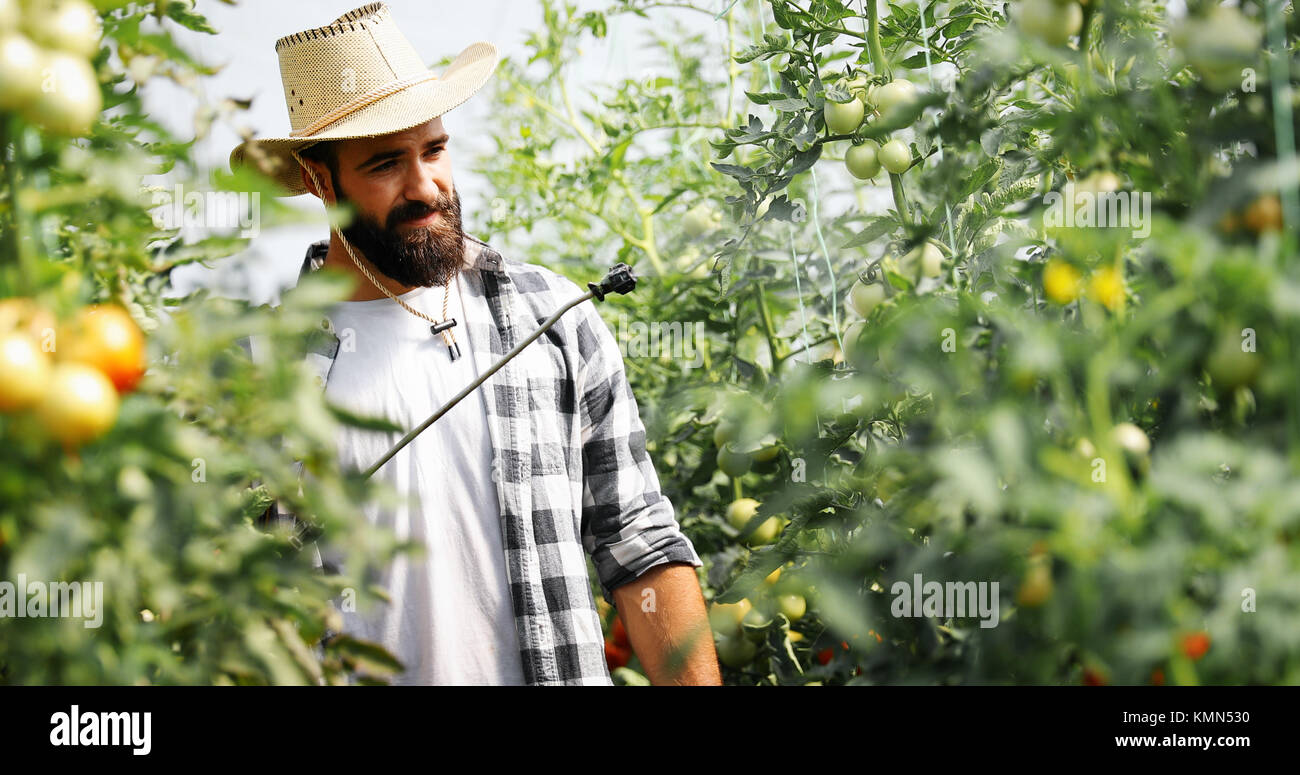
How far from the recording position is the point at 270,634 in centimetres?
54

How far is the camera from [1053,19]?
581mm

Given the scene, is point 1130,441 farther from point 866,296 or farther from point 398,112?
point 398,112

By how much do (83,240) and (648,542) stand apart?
89cm

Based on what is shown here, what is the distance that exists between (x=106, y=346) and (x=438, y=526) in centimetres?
86

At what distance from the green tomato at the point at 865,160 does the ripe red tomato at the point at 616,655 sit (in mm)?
791

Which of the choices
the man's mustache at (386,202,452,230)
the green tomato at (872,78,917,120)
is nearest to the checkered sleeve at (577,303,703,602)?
the man's mustache at (386,202,452,230)

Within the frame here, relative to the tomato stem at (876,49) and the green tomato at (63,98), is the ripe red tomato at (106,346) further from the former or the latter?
the tomato stem at (876,49)

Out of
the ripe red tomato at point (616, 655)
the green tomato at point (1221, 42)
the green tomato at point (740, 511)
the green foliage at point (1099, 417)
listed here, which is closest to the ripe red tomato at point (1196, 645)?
the green foliage at point (1099, 417)

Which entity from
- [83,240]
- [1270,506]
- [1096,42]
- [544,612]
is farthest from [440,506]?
[1270,506]

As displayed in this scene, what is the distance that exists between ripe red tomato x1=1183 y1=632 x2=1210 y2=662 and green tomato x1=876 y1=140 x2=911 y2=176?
1.98 ft

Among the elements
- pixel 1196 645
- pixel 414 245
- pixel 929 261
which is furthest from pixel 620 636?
pixel 1196 645

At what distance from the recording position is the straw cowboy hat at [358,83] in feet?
4.56

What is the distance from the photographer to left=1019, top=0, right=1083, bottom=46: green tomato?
0.58 m
